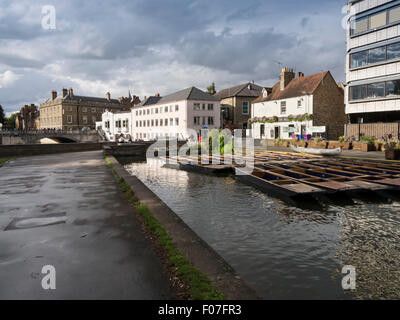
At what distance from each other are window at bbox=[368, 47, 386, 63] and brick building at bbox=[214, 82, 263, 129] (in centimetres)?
3023

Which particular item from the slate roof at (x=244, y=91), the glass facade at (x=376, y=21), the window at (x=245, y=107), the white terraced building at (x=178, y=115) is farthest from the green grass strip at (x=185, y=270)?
the slate roof at (x=244, y=91)

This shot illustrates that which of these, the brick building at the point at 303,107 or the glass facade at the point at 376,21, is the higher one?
the glass facade at the point at 376,21

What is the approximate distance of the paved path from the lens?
176 inches

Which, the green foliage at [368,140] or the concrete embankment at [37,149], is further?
Answer: the concrete embankment at [37,149]

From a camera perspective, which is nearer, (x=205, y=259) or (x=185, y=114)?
(x=205, y=259)

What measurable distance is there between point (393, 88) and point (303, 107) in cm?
1315

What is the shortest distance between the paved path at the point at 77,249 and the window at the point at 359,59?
105 ft

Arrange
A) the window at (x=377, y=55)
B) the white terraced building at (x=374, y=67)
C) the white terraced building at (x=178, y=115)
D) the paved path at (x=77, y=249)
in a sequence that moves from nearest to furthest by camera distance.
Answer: the paved path at (x=77, y=249) < the white terraced building at (x=374, y=67) < the window at (x=377, y=55) < the white terraced building at (x=178, y=115)

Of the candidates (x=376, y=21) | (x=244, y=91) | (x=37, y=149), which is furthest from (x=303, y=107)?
(x=37, y=149)

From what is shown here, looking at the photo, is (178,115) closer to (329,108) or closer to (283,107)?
(283,107)

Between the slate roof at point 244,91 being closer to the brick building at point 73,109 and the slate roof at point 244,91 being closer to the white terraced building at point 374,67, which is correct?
the white terraced building at point 374,67

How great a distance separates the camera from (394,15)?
2936 cm

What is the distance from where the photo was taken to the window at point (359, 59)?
32.7 m
